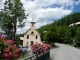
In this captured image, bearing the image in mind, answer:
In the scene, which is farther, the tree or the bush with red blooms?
the tree

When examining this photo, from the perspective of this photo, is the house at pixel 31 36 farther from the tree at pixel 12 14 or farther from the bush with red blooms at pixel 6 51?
the bush with red blooms at pixel 6 51

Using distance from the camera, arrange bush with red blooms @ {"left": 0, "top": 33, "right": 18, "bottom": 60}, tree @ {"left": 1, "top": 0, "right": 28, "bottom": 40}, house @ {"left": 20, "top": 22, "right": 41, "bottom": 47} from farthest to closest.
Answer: house @ {"left": 20, "top": 22, "right": 41, "bottom": 47}, tree @ {"left": 1, "top": 0, "right": 28, "bottom": 40}, bush with red blooms @ {"left": 0, "top": 33, "right": 18, "bottom": 60}

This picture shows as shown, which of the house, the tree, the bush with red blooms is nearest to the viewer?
the bush with red blooms

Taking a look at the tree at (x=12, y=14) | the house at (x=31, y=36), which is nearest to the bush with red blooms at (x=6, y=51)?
the tree at (x=12, y=14)

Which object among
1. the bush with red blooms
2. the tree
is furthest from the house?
the bush with red blooms

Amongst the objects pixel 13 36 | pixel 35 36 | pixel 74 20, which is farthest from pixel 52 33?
pixel 74 20

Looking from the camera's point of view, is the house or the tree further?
the house

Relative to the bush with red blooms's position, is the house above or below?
above

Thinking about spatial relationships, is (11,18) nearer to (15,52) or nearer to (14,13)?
(14,13)

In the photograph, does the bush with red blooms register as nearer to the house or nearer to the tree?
the tree

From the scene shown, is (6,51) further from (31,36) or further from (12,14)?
(31,36)

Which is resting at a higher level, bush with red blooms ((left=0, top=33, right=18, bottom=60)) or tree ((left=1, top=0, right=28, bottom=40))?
tree ((left=1, top=0, right=28, bottom=40))

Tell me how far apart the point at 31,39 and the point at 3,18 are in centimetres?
3527

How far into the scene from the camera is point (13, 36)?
41.0m
